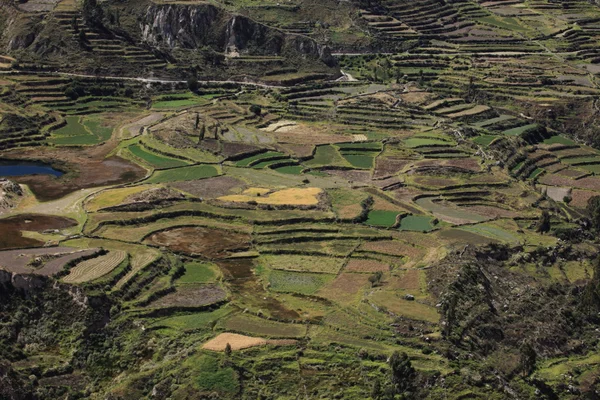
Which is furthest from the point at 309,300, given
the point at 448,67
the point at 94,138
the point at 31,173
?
the point at 448,67

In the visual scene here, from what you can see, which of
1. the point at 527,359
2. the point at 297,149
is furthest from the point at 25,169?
the point at 527,359

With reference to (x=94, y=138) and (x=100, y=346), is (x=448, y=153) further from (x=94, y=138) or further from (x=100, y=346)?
(x=100, y=346)

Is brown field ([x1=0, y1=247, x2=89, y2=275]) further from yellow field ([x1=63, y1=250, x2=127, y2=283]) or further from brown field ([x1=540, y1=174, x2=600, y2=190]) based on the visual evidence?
brown field ([x1=540, y1=174, x2=600, y2=190])

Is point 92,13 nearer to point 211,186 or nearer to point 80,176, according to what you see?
point 80,176

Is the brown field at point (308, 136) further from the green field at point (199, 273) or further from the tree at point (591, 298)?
the tree at point (591, 298)

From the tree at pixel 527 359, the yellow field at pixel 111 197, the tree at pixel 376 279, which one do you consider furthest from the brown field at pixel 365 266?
the yellow field at pixel 111 197

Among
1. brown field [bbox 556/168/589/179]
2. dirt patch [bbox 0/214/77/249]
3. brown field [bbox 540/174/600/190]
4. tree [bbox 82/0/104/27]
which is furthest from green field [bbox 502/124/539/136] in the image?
dirt patch [bbox 0/214/77/249]

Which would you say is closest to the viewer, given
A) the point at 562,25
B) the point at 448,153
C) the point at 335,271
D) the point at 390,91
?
the point at 335,271
